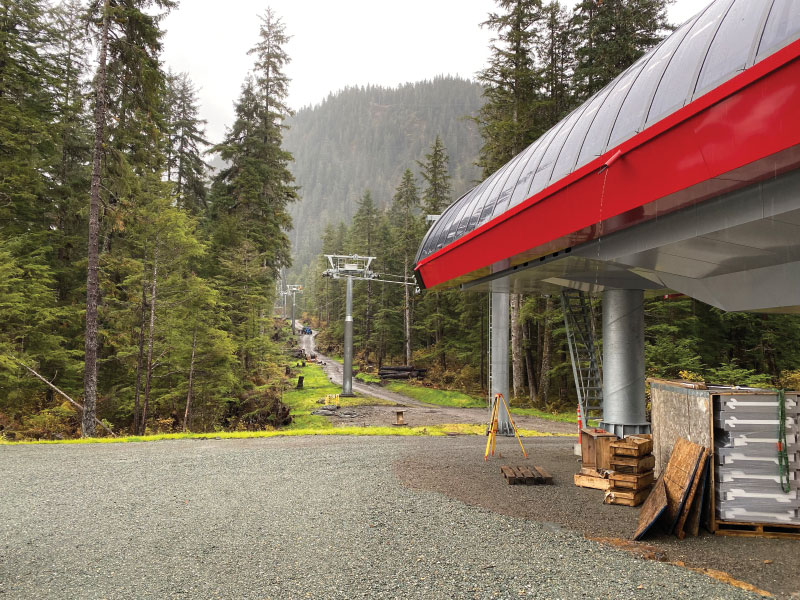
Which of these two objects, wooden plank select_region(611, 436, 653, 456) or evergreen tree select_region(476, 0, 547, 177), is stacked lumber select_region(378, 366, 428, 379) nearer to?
evergreen tree select_region(476, 0, 547, 177)

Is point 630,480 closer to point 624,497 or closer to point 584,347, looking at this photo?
point 624,497

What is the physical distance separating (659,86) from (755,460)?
432 centimetres

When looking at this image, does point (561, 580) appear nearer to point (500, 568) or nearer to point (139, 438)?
point (500, 568)

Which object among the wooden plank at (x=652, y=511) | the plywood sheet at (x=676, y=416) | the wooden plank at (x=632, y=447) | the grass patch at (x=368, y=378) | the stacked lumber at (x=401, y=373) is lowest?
the grass patch at (x=368, y=378)

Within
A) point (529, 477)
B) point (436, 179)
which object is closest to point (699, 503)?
point (529, 477)


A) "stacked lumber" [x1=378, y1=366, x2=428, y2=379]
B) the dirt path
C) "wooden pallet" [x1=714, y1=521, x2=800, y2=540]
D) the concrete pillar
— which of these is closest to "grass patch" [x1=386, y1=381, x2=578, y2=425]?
the dirt path

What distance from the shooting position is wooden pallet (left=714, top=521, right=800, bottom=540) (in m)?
4.95

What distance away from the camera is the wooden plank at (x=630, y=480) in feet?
20.3

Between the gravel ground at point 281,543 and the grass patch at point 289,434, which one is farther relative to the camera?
the grass patch at point 289,434

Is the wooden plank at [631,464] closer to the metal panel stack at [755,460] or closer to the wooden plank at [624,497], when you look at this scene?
the wooden plank at [624,497]

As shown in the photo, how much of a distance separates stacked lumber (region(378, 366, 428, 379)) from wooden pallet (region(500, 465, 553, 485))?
25.8 metres

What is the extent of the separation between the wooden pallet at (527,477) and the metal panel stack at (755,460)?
8.23ft

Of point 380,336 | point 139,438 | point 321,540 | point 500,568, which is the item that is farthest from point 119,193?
point 380,336

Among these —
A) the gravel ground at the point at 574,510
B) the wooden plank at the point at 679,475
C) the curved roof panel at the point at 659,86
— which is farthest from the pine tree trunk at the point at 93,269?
the wooden plank at the point at 679,475
